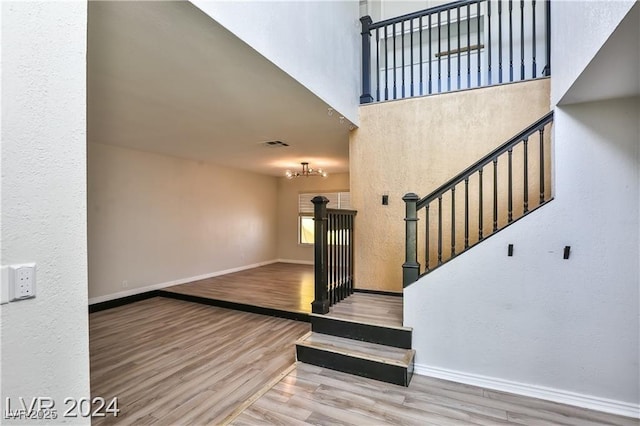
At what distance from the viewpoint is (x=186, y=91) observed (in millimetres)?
2918

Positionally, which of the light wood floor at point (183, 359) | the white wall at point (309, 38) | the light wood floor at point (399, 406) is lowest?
the light wood floor at point (183, 359)

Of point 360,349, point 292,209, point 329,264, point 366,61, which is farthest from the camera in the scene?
point 292,209

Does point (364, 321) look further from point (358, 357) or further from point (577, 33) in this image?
point (577, 33)

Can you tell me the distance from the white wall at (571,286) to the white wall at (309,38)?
2125 mm

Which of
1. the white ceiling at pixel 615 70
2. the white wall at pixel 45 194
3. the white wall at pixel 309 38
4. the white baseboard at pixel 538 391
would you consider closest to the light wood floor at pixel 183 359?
the white wall at pixel 45 194

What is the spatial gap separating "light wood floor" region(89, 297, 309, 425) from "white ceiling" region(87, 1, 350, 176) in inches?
101

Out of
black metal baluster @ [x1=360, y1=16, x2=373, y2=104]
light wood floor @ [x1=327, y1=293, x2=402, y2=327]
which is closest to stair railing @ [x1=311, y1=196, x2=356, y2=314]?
light wood floor @ [x1=327, y1=293, x2=402, y2=327]

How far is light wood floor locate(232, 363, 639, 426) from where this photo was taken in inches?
84.7

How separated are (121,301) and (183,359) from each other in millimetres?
2614

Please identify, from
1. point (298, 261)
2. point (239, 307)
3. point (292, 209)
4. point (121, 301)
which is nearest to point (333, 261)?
point (239, 307)

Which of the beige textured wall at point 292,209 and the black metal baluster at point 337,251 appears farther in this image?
the beige textured wall at point 292,209

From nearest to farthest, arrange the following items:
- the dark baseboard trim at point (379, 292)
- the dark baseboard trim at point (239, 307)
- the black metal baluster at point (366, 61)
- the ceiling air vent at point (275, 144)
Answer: the dark baseboard trim at point (379, 292), the black metal baluster at point (366, 61), the dark baseboard trim at point (239, 307), the ceiling air vent at point (275, 144)

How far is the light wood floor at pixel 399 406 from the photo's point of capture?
2.15m

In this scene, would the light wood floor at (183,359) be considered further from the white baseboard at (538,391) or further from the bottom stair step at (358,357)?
the white baseboard at (538,391)
